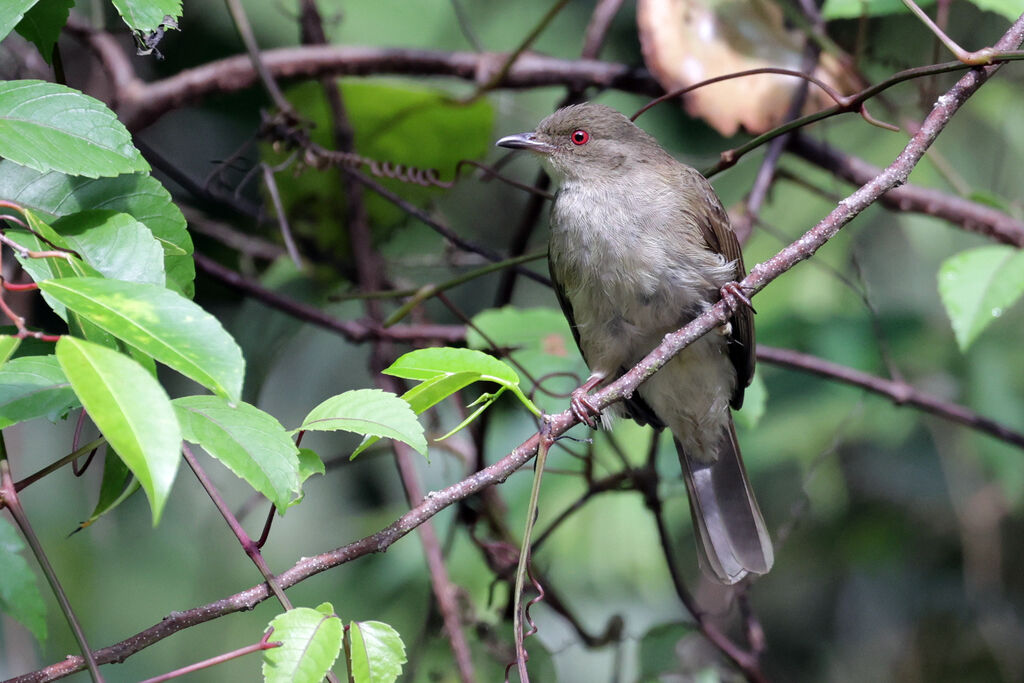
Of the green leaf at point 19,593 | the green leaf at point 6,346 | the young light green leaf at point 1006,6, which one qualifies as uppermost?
the young light green leaf at point 1006,6

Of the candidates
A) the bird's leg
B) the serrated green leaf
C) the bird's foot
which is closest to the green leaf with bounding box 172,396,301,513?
the serrated green leaf

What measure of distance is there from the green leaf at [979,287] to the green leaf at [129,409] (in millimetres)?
A: 2577

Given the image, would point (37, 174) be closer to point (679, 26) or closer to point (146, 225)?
point (146, 225)

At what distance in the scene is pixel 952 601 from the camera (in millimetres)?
5348

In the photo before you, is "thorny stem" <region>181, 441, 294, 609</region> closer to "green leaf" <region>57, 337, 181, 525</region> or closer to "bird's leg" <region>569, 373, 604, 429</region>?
"green leaf" <region>57, 337, 181, 525</region>

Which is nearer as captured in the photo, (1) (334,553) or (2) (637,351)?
(1) (334,553)

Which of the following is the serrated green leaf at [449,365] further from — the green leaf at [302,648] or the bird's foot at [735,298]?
the bird's foot at [735,298]

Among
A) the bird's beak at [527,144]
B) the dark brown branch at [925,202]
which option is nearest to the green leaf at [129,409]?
the bird's beak at [527,144]

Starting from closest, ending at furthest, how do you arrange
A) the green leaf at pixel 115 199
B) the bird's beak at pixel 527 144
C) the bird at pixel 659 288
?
the green leaf at pixel 115 199, the bird at pixel 659 288, the bird's beak at pixel 527 144

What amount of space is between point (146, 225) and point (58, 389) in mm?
488

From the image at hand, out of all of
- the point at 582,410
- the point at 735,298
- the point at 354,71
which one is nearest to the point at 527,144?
the point at 354,71

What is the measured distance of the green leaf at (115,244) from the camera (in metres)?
1.80

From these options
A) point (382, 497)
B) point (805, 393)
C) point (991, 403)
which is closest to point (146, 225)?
point (382, 497)

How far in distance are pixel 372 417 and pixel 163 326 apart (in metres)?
0.50
